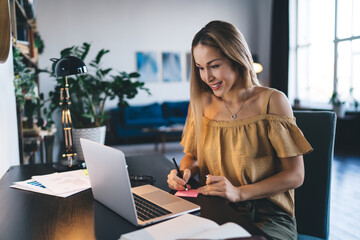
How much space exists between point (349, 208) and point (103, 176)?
257 centimetres

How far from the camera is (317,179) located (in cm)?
114

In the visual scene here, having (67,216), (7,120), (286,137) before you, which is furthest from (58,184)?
(286,137)

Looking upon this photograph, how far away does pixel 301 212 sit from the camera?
117cm

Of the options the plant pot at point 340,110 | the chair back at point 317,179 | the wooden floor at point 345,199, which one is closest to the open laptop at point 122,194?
the chair back at point 317,179

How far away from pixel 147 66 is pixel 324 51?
373 centimetres

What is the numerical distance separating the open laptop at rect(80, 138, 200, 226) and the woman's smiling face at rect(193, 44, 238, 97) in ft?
1.68

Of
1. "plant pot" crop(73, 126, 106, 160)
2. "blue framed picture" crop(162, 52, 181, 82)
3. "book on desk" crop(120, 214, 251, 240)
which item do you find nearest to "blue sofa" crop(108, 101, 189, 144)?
"blue framed picture" crop(162, 52, 181, 82)

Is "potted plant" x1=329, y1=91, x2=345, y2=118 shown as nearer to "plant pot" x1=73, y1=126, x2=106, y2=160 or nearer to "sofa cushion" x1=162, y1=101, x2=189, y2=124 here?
"sofa cushion" x1=162, y1=101, x2=189, y2=124

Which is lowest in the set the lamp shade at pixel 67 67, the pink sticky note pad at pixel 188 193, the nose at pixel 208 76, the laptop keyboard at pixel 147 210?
the pink sticky note pad at pixel 188 193

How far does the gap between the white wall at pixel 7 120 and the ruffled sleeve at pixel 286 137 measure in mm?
1219

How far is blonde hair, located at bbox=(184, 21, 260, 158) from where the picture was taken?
1149 millimetres

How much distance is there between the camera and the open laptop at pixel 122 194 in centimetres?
73

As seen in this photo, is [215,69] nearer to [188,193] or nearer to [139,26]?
[188,193]

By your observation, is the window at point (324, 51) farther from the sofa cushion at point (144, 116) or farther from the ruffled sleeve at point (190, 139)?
the ruffled sleeve at point (190, 139)
